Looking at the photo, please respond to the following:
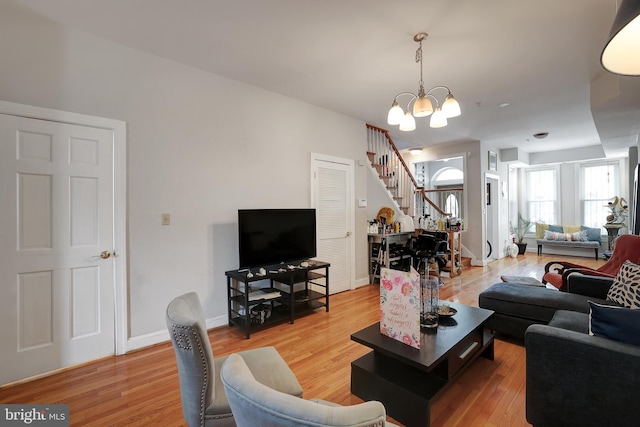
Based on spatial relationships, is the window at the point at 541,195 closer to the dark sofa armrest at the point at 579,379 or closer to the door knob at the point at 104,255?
the dark sofa armrest at the point at 579,379

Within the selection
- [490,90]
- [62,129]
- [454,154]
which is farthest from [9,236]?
[454,154]

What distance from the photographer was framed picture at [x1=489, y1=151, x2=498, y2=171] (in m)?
6.91

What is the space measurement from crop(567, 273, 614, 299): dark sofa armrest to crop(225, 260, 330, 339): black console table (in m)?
2.57

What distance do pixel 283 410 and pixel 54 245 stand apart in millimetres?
2761

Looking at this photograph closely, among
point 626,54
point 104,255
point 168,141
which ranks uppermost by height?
point 168,141

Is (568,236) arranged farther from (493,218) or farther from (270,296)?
(270,296)

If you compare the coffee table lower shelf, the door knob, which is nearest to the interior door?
the coffee table lower shelf

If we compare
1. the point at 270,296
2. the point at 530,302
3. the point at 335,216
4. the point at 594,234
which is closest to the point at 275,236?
the point at 270,296

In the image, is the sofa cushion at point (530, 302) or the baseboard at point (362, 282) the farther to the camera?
the baseboard at point (362, 282)

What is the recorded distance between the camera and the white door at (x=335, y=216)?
430 cm

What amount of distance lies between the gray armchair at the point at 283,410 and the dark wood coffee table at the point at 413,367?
1.12m

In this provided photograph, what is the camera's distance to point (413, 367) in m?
1.96

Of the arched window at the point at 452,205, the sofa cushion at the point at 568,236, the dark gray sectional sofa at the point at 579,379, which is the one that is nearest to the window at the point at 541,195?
the sofa cushion at the point at 568,236

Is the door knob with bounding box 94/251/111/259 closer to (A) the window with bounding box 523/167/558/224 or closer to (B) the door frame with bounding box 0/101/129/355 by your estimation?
(B) the door frame with bounding box 0/101/129/355
